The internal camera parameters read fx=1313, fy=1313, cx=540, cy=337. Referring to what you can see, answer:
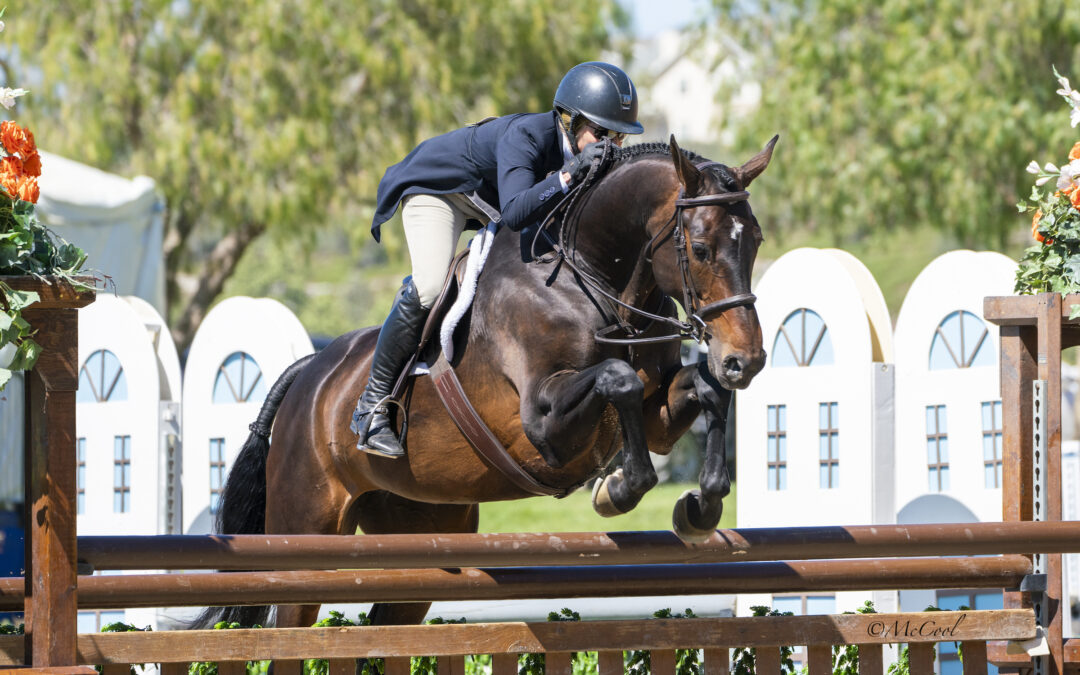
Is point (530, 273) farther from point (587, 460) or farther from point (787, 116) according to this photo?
point (787, 116)

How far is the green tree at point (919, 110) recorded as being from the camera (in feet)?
48.0

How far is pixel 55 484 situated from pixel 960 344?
13.0ft

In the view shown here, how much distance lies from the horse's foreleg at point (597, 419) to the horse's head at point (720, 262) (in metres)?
0.24

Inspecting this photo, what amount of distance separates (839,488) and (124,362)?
11.0 ft

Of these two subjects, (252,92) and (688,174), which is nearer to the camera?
(688,174)

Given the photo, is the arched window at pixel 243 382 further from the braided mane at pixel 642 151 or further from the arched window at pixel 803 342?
the braided mane at pixel 642 151

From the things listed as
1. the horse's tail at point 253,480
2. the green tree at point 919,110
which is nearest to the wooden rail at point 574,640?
the horse's tail at point 253,480

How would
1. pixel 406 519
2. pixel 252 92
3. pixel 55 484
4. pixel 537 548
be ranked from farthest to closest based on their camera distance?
pixel 252 92 → pixel 406 519 → pixel 537 548 → pixel 55 484

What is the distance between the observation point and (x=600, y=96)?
142 inches

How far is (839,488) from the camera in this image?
5.39 metres

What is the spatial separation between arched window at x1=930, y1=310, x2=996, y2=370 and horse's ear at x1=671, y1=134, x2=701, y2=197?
2.58m

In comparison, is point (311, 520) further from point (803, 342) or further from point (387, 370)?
point (803, 342)

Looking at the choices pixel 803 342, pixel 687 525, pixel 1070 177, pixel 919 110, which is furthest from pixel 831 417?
pixel 919 110

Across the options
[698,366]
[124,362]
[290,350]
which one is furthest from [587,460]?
[124,362]
